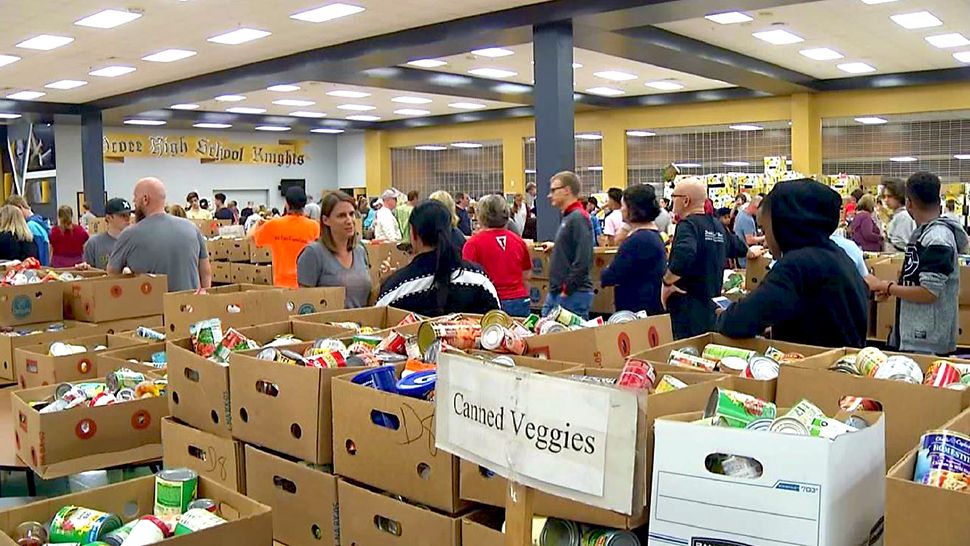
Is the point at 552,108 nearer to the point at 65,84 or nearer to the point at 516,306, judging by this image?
the point at 516,306

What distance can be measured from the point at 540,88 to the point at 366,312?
21.7ft

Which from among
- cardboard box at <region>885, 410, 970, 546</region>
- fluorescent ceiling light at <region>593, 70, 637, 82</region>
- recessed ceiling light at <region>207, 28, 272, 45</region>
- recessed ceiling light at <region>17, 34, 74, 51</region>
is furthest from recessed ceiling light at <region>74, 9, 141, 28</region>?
cardboard box at <region>885, 410, 970, 546</region>

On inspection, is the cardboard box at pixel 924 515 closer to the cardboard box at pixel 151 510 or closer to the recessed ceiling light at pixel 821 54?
the cardboard box at pixel 151 510

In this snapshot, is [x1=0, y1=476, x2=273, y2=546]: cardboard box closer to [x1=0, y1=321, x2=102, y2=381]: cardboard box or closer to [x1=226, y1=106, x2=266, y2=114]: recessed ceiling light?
[x1=0, y1=321, x2=102, y2=381]: cardboard box

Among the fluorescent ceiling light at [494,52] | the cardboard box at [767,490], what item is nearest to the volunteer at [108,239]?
the cardboard box at [767,490]

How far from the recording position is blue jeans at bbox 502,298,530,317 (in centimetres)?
541

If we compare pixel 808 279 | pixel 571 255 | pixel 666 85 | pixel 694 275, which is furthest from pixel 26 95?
pixel 808 279

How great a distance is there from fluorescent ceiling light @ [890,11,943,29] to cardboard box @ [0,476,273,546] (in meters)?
10.4

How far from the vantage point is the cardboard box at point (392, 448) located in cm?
190

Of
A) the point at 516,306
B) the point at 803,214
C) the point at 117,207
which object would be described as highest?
the point at 117,207

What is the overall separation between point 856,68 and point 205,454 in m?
14.2

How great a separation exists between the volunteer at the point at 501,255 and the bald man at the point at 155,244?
5.10ft

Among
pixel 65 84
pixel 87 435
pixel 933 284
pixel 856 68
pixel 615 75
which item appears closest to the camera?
pixel 87 435

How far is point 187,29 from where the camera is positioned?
33.4 feet
